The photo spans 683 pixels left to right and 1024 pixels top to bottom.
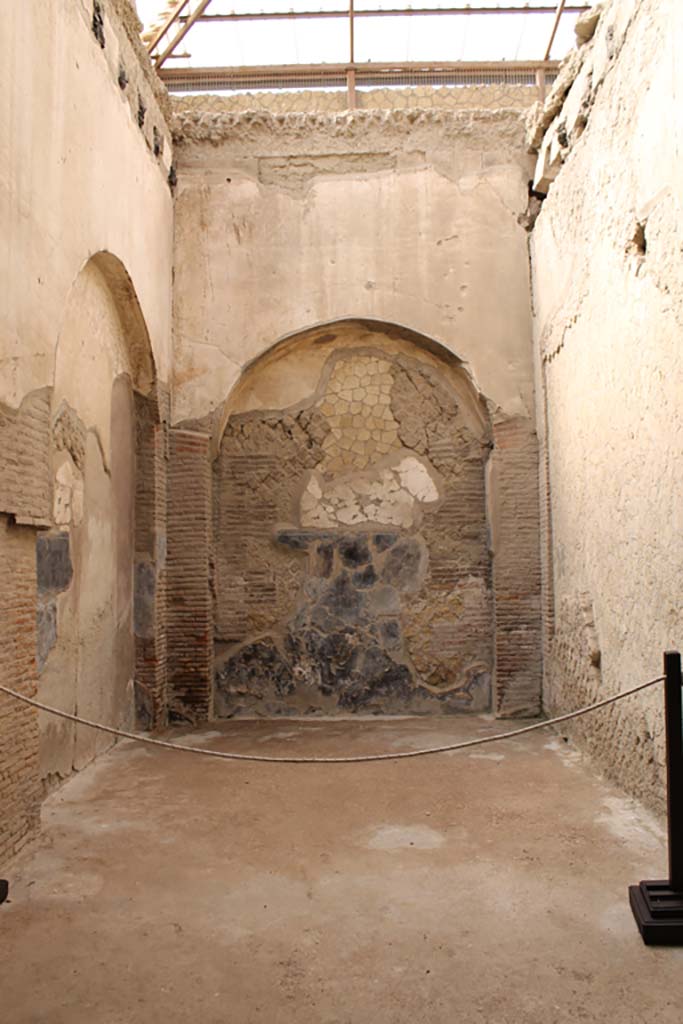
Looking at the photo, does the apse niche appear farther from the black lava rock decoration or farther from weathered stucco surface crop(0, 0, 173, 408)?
weathered stucco surface crop(0, 0, 173, 408)

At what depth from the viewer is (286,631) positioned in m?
6.62

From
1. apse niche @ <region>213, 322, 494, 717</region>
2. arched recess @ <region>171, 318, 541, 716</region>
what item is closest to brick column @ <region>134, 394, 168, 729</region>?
arched recess @ <region>171, 318, 541, 716</region>

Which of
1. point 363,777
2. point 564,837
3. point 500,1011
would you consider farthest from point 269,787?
point 500,1011

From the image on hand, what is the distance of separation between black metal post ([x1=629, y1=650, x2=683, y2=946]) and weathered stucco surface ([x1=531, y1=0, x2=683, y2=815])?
0.87m

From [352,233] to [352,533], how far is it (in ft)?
7.59

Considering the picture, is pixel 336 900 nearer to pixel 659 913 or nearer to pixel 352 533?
pixel 659 913

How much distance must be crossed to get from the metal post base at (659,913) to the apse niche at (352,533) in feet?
12.2

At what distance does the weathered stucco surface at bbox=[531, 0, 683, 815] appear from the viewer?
3.72 metres

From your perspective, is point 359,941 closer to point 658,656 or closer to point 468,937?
point 468,937

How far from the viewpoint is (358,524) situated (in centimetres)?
670

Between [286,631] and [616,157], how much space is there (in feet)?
→ 12.9

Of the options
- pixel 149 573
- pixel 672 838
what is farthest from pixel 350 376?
pixel 672 838

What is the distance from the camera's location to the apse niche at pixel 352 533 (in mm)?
6586

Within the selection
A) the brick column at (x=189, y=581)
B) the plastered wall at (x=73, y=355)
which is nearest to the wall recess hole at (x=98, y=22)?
the plastered wall at (x=73, y=355)
